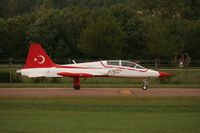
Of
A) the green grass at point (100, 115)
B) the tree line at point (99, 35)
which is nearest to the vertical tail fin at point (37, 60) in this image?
the green grass at point (100, 115)

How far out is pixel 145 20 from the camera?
95.9 metres

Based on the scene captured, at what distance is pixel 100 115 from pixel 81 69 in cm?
1625

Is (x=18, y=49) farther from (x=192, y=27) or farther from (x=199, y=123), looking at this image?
(x=199, y=123)

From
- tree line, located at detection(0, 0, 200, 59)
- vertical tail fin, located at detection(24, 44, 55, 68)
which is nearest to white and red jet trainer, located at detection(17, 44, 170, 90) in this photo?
vertical tail fin, located at detection(24, 44, 55, 68)

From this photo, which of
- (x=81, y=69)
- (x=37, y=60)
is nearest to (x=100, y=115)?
(x=81, y=69)

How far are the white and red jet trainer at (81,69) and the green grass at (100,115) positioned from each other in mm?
6761

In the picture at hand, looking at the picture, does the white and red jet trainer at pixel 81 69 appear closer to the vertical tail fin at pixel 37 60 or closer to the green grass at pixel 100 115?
the vertical tail fin at pixel 37 60

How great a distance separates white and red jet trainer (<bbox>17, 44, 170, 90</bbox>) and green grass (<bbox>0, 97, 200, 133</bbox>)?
6761 mm

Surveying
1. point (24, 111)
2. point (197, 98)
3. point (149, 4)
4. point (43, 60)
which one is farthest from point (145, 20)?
point (24, 111)

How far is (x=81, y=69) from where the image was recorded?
1606 inches

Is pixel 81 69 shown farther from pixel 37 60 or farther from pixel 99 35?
pixel 99 35

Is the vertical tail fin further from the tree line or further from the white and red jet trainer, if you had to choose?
the tree line

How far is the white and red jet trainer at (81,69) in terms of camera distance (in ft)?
133

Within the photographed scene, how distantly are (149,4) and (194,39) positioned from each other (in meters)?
36.7
